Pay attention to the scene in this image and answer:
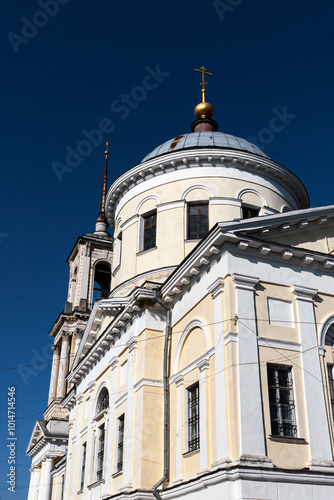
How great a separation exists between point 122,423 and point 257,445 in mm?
5785

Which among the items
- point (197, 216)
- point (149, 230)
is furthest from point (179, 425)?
point (149, 230)

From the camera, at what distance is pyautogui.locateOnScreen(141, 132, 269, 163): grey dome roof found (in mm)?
18766

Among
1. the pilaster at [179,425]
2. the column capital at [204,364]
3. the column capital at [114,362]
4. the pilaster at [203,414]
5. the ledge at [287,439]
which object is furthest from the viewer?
the column capital at [114,362]

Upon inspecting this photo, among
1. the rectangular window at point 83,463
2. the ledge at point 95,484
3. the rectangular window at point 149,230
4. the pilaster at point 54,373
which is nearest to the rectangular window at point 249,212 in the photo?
the rectangular window at point 149,230

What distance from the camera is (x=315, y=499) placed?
9820mm

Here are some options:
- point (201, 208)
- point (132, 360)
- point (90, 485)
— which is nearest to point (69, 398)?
point (90, 485)

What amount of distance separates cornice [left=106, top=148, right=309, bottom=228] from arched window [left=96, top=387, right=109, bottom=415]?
21.9 feet

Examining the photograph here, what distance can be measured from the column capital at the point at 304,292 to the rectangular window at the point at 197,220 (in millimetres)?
5088

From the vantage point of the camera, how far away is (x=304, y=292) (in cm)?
1205

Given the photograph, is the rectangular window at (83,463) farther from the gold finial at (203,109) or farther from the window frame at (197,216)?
the gold finial at (203,109)

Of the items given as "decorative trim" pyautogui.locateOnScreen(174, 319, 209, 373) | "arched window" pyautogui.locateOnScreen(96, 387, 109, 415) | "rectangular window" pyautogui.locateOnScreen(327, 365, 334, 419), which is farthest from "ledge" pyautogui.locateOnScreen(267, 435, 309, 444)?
"arched window" pyautogui.locateOnScreen(96, 387, 109, 415)

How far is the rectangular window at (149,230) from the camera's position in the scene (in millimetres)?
17609

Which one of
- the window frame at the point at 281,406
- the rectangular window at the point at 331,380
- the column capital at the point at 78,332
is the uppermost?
the column capital at the point at 78,332

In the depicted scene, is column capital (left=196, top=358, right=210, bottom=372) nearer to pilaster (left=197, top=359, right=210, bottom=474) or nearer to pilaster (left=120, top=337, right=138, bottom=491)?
pilaster (left=197, top=359, right=210, bottom=474)
